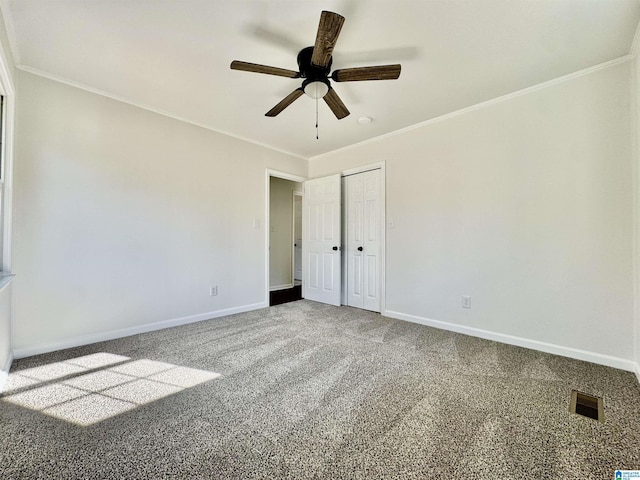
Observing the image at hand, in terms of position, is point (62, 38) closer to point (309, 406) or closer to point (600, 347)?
point (309, 406)

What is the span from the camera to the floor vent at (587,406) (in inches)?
62.9

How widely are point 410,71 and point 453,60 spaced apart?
0.33 m

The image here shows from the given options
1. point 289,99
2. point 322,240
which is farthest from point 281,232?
point 289,99

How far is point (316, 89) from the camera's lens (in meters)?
2.18

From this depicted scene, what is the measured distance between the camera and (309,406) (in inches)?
65.9

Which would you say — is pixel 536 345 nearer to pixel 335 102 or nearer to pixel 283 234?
pixel 335 102

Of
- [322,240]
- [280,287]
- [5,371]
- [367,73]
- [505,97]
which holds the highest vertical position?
[505,97]

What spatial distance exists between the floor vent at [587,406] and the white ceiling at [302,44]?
2534 millimetres

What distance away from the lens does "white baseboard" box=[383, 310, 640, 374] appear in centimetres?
217

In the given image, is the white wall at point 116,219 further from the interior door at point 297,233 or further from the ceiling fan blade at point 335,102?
the interior door at point 297,233

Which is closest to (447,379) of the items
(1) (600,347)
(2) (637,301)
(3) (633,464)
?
(3) (633,464)

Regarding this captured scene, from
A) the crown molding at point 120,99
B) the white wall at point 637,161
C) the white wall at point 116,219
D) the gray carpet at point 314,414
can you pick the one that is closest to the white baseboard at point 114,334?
the white wall at point 116,219

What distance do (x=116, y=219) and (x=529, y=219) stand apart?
4164 mm

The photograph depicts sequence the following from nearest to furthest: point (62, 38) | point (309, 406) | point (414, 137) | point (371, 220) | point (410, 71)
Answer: point (309, 406) → point (62, 38) → point (410, 71) → point (414, 137) → point (371, 220)
